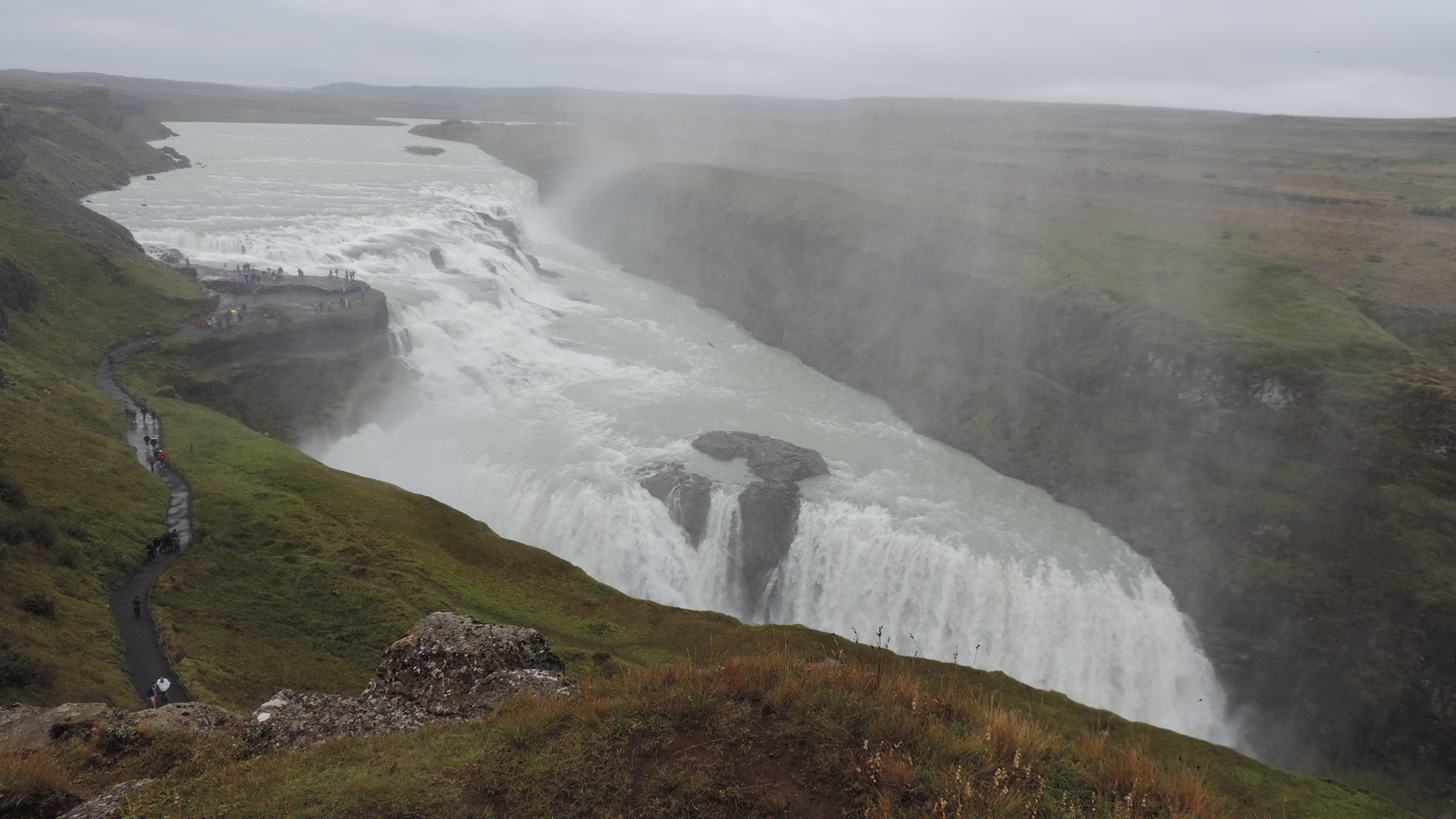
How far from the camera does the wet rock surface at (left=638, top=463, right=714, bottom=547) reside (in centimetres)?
3175

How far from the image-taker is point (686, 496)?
3206cm

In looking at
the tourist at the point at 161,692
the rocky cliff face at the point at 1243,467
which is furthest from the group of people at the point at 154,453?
the rocky cliff face at the point at 1243,467

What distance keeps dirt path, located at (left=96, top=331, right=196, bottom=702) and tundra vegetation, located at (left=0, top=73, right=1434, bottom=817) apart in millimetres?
309

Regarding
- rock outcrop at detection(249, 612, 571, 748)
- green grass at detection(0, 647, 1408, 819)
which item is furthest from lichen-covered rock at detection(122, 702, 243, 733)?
rock outcrop at detection(249, 612, 571, 748)

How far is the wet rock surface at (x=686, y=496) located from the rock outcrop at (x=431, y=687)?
18342 mm

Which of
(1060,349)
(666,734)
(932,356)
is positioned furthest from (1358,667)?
(666,734)

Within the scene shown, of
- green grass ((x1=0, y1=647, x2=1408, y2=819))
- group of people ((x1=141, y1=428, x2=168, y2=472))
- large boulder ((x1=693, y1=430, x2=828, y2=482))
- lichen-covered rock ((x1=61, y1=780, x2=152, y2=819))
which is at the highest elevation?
green grass ((x1=0, y1=647, x2=1408, y2=819))

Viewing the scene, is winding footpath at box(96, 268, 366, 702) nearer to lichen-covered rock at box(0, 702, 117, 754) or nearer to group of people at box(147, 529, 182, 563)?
group of people at box(147, 529, 182, 563)

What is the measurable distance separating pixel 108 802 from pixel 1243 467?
39.4 m

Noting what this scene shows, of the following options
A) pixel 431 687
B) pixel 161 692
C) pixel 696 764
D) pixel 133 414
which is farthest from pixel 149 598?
pixel 696 764

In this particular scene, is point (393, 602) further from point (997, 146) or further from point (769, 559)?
point (997, 146)

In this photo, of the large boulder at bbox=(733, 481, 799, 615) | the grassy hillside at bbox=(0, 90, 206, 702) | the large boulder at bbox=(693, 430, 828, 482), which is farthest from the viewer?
the large boulder at bbox=(693, 430, 828, 482)

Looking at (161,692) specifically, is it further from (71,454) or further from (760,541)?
(760,541)

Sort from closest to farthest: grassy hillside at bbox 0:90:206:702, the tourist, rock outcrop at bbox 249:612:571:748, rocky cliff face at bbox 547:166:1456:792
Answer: rock outcrop at bbox 249:612:571:748
the tourist
grassy hillside at bbox 0:90:206:702
rocky cliff face at bbox 547:166:1456:792
